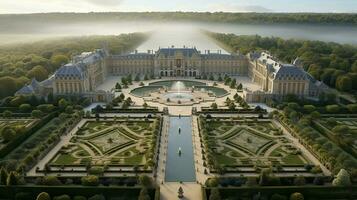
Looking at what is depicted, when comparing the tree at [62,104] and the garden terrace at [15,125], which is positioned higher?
the tree at [62,104]

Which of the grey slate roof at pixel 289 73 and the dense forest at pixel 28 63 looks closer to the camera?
the grey slate roof at pixel 289 73

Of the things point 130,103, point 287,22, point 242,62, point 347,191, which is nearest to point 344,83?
point 242,62

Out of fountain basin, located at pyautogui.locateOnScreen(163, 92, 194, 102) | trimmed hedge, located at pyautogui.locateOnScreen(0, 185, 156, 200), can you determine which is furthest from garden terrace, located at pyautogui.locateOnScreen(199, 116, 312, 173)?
fountain basin, located at pyautogui.locateOnScreen(163, 92, 194, 102)

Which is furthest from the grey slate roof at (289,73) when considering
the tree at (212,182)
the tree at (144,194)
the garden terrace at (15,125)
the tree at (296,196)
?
the tree at (144,194)

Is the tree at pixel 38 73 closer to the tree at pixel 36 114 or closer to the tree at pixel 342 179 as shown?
the tree at pixel 36 114

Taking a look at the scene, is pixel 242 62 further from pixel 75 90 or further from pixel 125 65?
pixel 75 90

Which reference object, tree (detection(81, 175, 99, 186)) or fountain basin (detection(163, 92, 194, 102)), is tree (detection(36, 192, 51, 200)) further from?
fountain basin (detection(163, 92, 194, 102))

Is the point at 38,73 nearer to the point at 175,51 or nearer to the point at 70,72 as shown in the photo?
the point at 70,72
